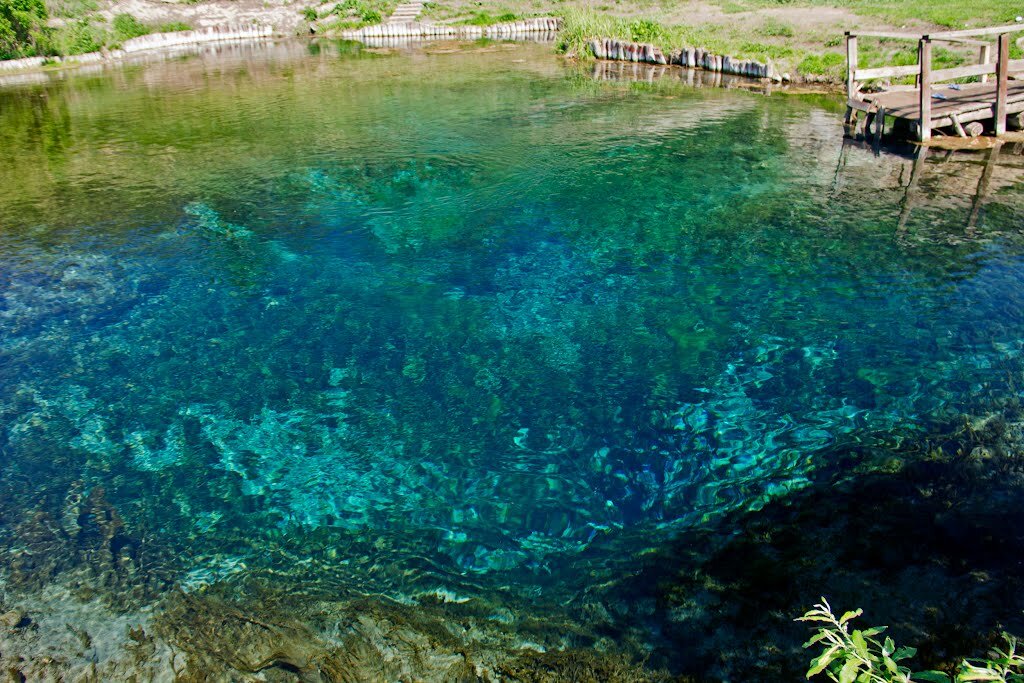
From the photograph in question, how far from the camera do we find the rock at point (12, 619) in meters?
7.04

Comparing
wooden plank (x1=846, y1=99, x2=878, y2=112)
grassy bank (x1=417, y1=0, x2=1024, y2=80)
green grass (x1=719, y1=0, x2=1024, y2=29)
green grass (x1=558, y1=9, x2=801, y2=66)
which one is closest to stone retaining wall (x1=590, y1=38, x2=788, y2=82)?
green grass (x1=558, y1=9, x2=801, y2=66)

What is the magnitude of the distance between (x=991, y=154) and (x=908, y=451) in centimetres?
1542

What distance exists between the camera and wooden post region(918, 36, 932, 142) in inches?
733

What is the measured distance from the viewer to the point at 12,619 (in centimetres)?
710

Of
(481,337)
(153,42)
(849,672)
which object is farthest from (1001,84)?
(153,42)

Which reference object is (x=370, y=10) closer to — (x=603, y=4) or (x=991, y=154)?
(x=603, y=4)

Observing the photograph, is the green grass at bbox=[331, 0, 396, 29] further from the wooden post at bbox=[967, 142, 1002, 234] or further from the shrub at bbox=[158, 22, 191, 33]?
the wooden post at bbox=[967, 142, 1002, 234]

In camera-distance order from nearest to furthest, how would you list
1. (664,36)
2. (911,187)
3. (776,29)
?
1. (911,187)
2. (776,29)
3. (664,36)

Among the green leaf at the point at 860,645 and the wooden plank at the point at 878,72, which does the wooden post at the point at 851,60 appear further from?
the green leaf at the point at 860,645

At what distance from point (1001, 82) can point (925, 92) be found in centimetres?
200

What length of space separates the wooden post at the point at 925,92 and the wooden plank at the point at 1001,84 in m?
1.64

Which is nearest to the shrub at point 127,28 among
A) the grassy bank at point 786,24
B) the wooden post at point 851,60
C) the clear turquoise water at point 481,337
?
the grassy bank at point 786,24

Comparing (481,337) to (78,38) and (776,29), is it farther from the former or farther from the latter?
(78,38)

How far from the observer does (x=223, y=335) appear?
40.4 ft
